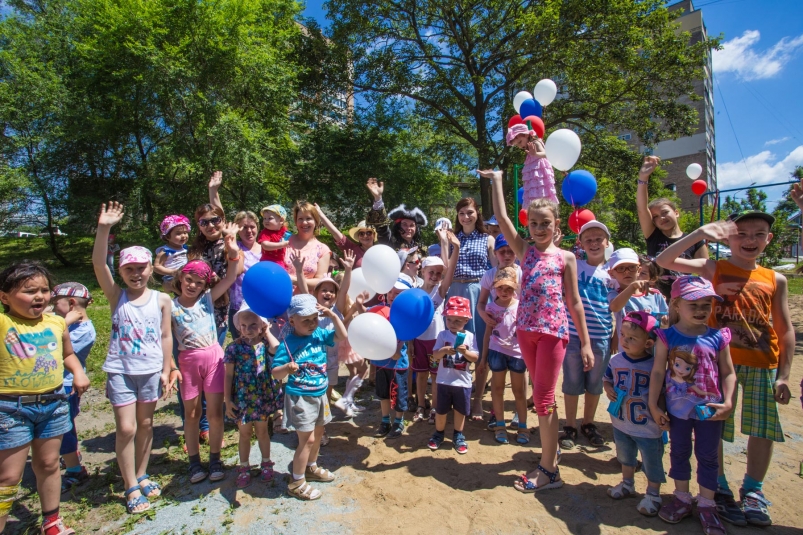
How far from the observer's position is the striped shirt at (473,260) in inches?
175

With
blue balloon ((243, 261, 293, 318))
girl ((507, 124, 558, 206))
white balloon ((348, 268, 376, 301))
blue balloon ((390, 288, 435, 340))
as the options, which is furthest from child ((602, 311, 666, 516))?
blue balloon ((243, 261, 293, 318))

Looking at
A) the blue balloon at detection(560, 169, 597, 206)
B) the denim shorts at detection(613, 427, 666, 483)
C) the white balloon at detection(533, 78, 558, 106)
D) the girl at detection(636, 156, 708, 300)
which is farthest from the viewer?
the white balloon at detection(533, 78, 558, 106)

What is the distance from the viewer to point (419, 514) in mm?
2891

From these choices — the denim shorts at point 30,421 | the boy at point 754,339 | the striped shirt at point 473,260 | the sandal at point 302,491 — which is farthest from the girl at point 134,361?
the boy at point 754,339

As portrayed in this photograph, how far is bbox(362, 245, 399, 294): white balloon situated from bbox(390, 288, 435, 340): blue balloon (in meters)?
0.23

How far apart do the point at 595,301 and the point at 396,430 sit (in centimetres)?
216

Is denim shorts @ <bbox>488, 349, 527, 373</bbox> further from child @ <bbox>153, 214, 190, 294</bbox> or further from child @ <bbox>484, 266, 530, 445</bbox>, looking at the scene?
child @ <bbox>153, 214, 190, 294</bbox>

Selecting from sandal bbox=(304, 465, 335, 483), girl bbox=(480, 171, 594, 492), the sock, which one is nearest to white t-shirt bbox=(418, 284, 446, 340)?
girl bbox=(480, 171, 594, 492)

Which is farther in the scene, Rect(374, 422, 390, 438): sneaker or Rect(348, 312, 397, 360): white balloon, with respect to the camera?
Rect(374, 422, 390, 438): sneaker

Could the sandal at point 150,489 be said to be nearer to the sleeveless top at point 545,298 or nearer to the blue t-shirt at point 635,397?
the sleeveless top at point 545,298

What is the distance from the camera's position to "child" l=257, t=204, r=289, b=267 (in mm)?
4285

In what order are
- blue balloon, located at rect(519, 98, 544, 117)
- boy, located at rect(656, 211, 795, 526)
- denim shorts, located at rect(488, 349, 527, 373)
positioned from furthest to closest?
blue balloon, located at rect(519, 98, 544, 117)
denim shorts, located at rect(488, 349, 527, 373)
boy, located at rect(656, 211, 795, 526)

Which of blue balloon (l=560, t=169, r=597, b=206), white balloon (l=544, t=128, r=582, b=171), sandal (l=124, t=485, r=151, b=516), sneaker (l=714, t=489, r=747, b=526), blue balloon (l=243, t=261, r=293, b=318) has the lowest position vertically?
sandal (l=124, t=485, r=151, b=516)

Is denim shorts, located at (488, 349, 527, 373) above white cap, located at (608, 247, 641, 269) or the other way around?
the other way around
